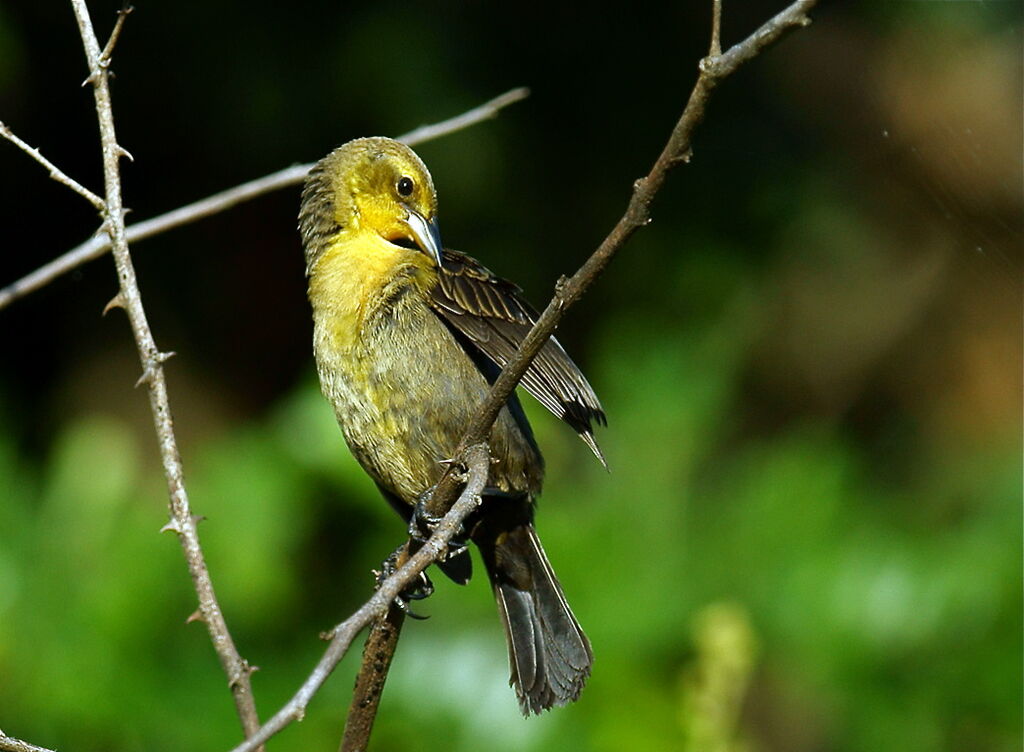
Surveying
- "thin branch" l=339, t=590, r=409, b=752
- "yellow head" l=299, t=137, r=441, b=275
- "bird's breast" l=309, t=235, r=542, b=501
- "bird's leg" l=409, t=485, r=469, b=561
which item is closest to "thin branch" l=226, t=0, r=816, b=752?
"thin branch" l=339, t=590, r=409, b=752

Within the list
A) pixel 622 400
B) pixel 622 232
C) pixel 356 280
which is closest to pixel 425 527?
pixel 356 280

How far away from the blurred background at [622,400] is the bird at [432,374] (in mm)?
571

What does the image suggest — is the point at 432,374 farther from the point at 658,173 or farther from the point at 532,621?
the point at 658,173

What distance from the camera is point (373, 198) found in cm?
334

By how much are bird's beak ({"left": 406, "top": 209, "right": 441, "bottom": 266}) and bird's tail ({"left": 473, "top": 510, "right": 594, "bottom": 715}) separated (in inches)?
23.4

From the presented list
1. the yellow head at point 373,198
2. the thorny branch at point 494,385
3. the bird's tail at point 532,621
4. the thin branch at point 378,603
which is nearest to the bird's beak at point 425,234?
the yellow head at point 373,198

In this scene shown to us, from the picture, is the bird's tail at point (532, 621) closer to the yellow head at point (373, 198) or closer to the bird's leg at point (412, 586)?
the bird's leg at point (412, 586)

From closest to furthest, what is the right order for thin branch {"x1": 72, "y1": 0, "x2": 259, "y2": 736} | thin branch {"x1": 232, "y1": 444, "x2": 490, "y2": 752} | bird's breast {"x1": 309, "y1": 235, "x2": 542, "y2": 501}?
thin branch {"x1": 232, "y1": 444, "x2": 490, "y2": 752}, thin branch {"x1": 72, "y1": 0, "x2": 259, "y2": 736}, bird's breast {"x1": 309, "y1": 235, "x2": 542, "y2": 501}

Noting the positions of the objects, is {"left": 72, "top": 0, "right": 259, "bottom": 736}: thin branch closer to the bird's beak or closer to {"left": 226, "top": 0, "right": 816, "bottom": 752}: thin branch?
{"left": 226, "top": 0, "right": 816, "bottom": 752}: thin branch

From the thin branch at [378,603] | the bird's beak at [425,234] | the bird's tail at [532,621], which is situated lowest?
the bird's tail at [532,621]

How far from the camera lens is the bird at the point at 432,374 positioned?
119 inches

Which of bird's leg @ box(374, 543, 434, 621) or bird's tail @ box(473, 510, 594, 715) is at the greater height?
bird's leg @ box(374, 543, 434, 621)

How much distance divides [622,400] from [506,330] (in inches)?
94.1

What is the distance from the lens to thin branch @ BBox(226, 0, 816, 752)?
1609mm
